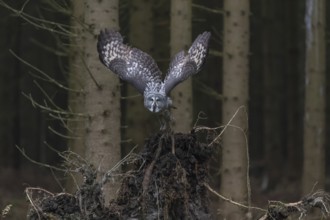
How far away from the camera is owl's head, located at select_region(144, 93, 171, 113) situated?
5.66m

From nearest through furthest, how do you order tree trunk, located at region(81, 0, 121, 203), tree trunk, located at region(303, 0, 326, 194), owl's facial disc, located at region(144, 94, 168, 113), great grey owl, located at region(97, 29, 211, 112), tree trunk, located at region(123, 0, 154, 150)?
owl's facial disc, located at region(144, 94, 168, 113), great grey owl, located at region(97, 29, 211, 112), tree trunk, located at region(81, 0, 121, 203), tree trunk, located at region(303, 0, 326, 194), tree trunk, located at region(123, 0, 154, 150)

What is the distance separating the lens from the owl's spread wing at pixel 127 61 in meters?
6.17

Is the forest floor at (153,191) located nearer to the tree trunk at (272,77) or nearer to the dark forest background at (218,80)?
the dark forest background at (218,80)

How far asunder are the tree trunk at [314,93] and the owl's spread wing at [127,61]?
7346 mm

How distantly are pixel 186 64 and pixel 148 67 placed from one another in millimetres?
393

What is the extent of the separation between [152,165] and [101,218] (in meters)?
0.50

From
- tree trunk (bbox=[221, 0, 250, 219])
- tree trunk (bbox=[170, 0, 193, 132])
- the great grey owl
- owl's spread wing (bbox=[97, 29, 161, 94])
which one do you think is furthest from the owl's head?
tree trunk (bbox=[221, 0, 250, 219])

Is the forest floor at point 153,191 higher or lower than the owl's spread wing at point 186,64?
lower

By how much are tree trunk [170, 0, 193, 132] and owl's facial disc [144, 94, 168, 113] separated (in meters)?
5.63

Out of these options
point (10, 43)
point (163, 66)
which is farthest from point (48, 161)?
point (163, 66)

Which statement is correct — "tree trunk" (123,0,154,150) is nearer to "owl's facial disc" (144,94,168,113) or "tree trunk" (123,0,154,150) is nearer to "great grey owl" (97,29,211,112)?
"great grey owl" (97,29,211,112)

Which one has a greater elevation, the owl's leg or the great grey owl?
the great grey owl

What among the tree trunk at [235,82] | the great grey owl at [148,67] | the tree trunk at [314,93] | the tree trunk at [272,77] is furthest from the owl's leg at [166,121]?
the tree trunk at [272,77]

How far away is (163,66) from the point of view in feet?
57.0
